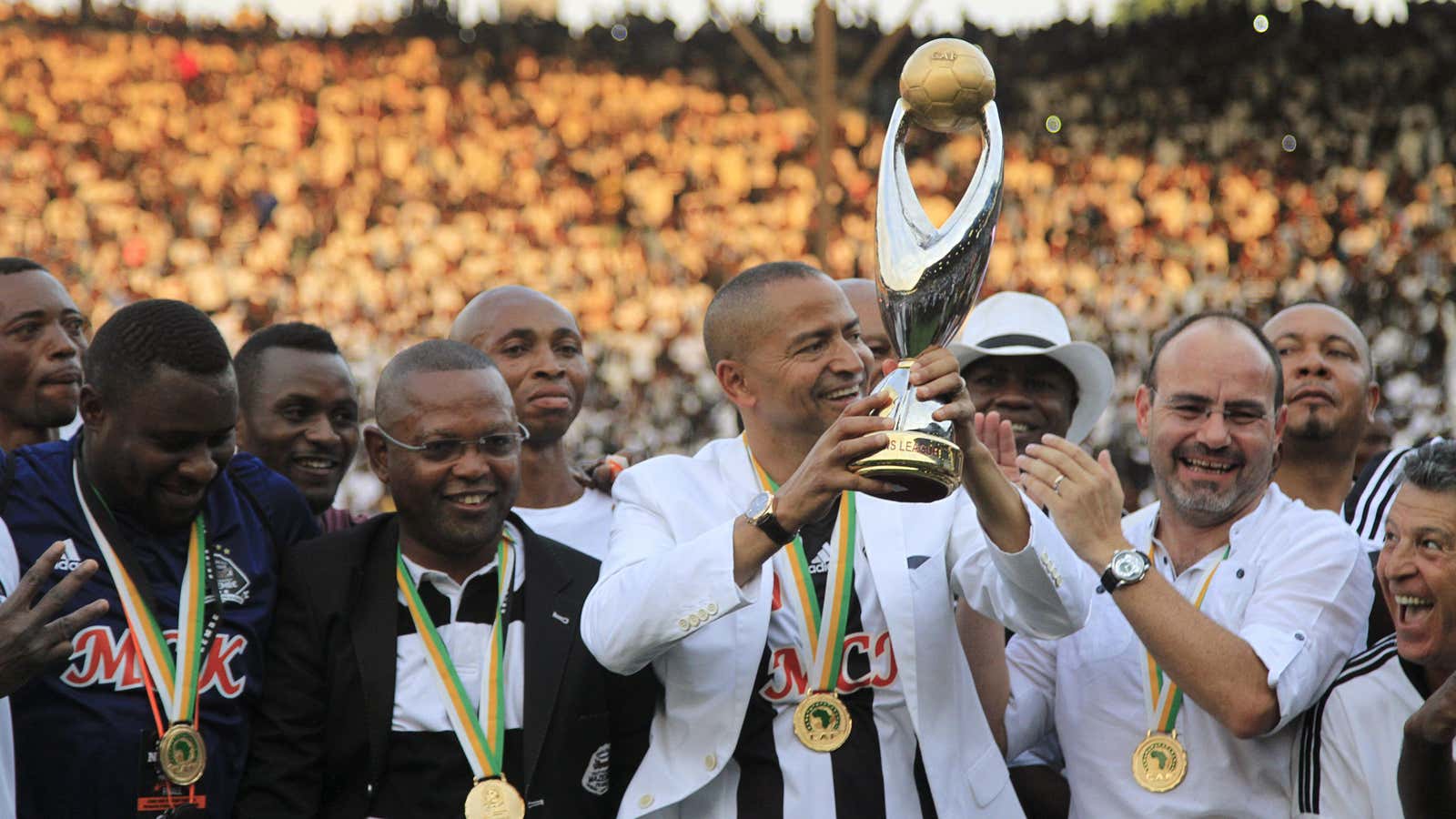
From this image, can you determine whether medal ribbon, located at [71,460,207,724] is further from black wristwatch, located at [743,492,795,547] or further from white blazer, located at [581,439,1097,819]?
black wristwatch, located at [743,492,795,547]

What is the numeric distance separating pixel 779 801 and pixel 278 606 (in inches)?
58.4

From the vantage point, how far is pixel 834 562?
4.21 meters

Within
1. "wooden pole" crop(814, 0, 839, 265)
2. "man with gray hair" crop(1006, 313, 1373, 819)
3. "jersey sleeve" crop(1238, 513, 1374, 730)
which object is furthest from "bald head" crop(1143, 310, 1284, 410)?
"wooden pole" crop(814, 0, 839, 265)

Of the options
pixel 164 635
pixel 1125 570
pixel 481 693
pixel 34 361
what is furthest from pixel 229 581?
pixel 1125 570

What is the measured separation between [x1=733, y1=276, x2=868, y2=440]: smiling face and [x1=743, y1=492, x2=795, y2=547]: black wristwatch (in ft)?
1.71

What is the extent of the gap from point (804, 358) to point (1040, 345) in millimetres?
1596

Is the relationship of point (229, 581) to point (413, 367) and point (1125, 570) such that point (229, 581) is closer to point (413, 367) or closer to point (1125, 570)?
point (413, 367)

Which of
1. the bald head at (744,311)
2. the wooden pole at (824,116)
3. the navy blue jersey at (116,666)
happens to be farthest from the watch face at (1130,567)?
the wooden pole at (824,116)

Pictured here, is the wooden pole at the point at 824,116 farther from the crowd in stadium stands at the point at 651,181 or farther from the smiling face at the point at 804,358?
the smiling face at the point at 804,358

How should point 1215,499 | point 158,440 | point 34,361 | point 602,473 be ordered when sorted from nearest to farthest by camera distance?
point 158,440, point 1215,499, point 34,361, point 602,473

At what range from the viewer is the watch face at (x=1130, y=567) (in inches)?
163

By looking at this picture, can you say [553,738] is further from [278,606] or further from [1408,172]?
[1408,172]

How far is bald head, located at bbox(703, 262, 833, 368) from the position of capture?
14.4ft

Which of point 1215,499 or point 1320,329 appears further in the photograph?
point 1320,329
